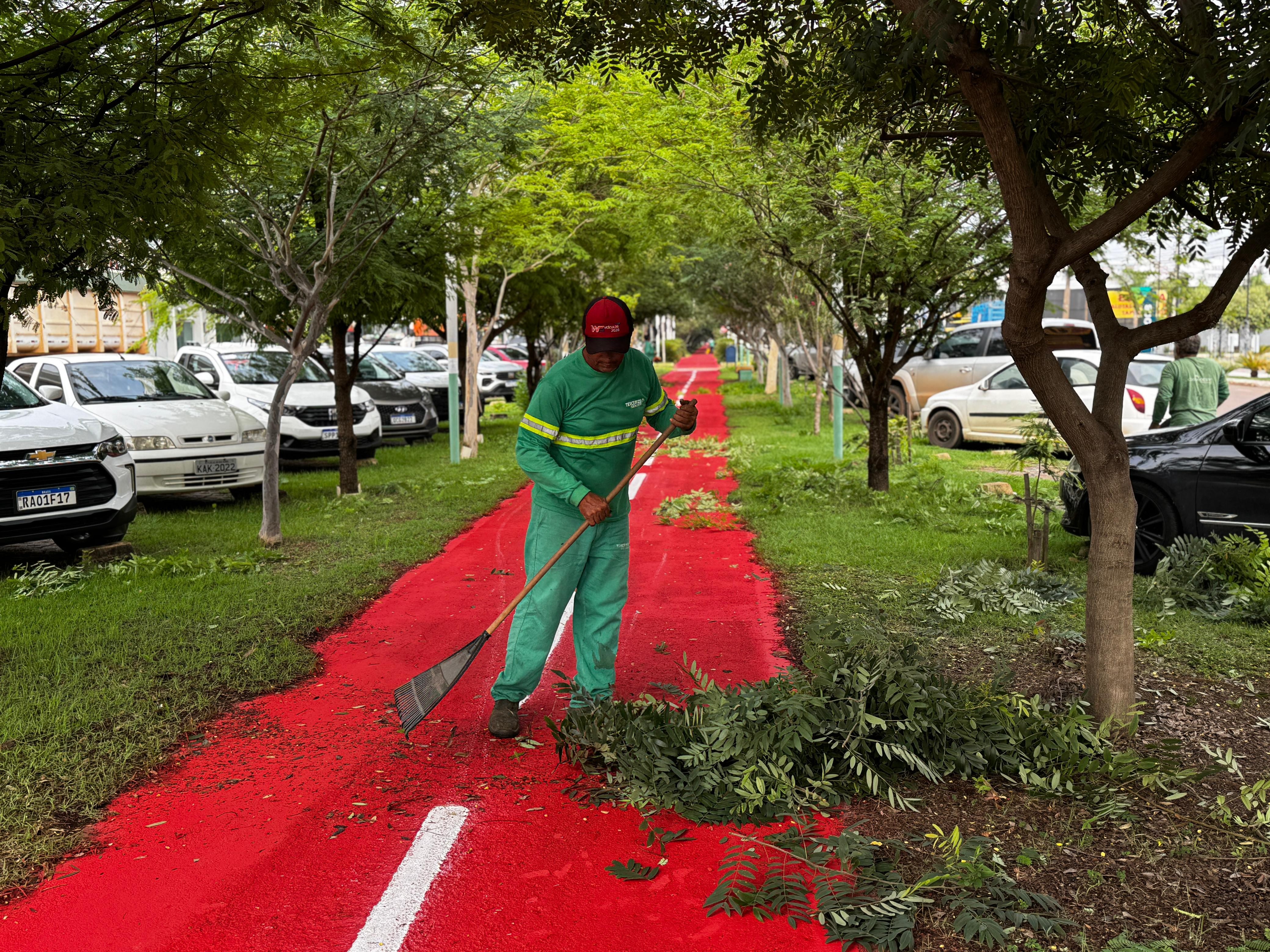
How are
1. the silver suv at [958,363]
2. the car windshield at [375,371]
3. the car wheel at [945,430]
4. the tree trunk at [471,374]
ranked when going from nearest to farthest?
1. the tree trunk at [471,374]
2. the car wheel at [945,430]
3. the car windshield at [375,371]
4. the silver suv at [958,363]

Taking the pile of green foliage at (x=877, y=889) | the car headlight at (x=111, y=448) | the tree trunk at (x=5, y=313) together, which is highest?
the tree trunk at (x=5, y=313)

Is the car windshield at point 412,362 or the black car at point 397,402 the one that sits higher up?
the car windshield at point 412,362

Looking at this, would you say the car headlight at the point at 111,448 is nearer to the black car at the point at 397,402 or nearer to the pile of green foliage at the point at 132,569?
the pile of green foliage at the point at 132,569

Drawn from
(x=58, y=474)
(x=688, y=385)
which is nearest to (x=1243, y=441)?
(x=58, y=474)

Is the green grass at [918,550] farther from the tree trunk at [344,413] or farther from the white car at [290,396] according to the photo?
the white car at [290,396]

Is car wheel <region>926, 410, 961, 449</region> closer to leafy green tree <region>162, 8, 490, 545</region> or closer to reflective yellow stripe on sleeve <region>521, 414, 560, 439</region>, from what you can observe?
leafy green tree <region>162, 8, 490, 545</region>

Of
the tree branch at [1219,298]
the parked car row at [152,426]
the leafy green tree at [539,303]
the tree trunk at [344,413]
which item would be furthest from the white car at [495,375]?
the tree branch at [1219,298]

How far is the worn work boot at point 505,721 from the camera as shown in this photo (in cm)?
474

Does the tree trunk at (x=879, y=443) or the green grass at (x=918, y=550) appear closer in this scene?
the green grass at (x=918, y=550)

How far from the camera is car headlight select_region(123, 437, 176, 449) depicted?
10.8 m

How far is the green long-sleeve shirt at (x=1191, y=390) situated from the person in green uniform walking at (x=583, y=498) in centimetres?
608

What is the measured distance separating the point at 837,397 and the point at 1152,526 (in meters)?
7.24

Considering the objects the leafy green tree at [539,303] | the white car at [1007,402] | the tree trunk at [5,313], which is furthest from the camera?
the leafy green tree at [539,303]

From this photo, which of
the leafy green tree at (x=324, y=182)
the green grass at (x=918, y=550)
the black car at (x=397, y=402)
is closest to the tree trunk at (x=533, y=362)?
the black car at (x=397, y=402)
